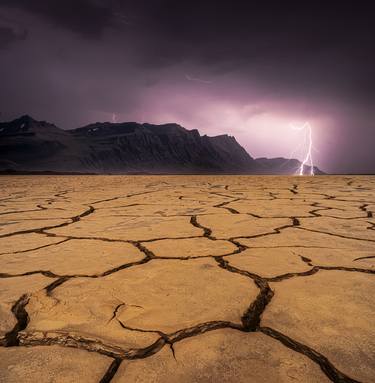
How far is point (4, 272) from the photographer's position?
1036 millimetres

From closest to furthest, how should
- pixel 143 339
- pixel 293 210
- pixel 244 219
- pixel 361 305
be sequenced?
pixel 143 339 < pixel 361 305 < pixel 244 219 < pixel 293 210

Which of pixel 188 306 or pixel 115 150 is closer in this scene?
pixel 188 306

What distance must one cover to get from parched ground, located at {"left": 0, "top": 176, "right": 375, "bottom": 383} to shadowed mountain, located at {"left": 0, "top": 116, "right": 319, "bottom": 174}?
100 feet

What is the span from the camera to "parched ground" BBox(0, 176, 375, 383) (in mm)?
552

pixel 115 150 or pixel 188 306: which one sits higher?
pixel 115 150

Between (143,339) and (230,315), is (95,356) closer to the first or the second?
(143,339)

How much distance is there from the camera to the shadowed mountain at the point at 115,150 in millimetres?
39219

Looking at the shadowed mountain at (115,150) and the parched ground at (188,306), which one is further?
the shadowed mountain at (115,150)

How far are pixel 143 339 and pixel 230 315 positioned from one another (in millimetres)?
219

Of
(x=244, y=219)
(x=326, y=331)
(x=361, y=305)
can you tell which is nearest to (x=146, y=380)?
(x=326, y=331)

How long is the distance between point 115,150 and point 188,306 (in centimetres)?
5260

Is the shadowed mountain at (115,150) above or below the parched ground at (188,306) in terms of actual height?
above

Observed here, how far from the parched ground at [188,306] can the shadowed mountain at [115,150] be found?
100ft

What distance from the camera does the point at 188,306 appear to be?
2.53ft
